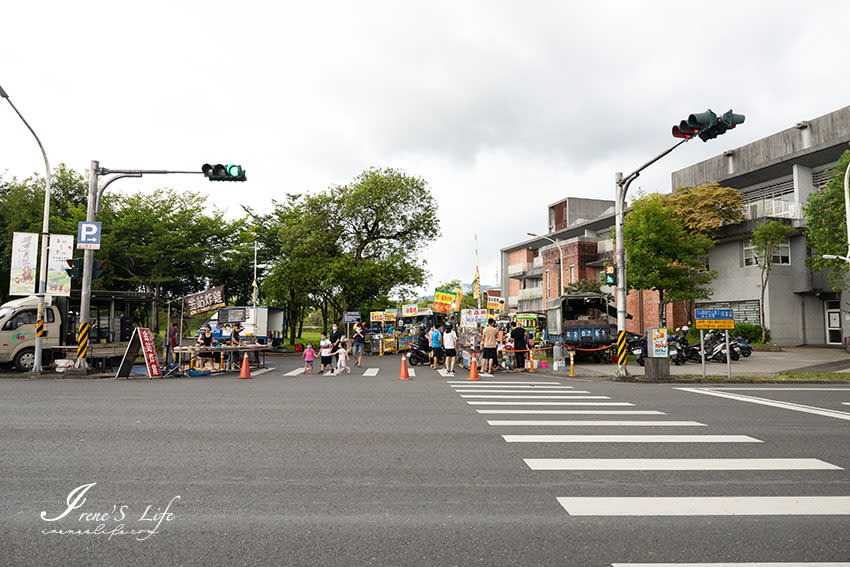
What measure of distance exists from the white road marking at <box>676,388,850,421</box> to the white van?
2100 cm

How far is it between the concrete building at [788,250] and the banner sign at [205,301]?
101ft

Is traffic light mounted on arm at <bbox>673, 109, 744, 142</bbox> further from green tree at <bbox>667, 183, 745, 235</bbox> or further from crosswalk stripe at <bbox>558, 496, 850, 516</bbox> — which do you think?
green tree at <bbox>667, 183, 745, 235</bbox>

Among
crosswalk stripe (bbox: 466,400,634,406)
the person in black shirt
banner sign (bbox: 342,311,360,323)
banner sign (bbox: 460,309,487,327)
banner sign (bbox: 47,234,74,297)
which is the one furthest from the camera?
banner sign (bbox: 342,311,360,323)

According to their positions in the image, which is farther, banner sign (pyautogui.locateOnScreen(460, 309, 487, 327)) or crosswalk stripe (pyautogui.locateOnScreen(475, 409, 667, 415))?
banner sign (pyautogui.locateOnScreen(460, 309, 487, 327))

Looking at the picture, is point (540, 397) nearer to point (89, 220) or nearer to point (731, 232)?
point (89, 220)

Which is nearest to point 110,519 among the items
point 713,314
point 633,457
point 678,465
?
point 633,457

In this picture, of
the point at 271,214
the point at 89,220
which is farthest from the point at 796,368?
the point at 271,214

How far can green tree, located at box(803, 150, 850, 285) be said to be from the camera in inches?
985

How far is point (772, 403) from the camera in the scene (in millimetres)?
11312

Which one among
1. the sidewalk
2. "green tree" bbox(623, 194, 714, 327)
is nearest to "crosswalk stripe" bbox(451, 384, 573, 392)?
the sidewalk

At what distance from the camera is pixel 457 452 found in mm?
6590

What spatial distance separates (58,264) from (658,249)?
2956 centimetres

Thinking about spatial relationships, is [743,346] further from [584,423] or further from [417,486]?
[417,486]

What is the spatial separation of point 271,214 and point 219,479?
140 ft
